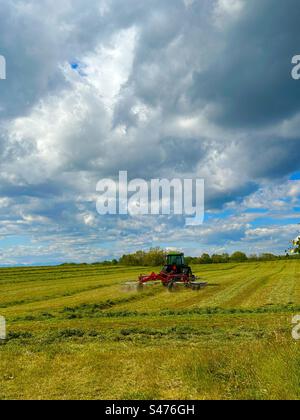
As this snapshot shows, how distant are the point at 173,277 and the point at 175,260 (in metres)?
2.58

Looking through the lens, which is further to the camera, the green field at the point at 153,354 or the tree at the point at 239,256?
the tree at the point at 239,256

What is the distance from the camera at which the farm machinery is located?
107 ft

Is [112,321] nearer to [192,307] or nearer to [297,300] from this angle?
[192,307]

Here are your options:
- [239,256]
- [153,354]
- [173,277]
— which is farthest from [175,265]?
[239,256]

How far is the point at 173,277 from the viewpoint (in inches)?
1318

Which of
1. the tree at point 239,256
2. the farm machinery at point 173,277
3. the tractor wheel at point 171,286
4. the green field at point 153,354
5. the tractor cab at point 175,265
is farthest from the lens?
the tree at point 239,256

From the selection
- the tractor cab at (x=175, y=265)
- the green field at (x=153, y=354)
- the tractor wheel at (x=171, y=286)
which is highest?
the tractor cab at (x=175, y=265)

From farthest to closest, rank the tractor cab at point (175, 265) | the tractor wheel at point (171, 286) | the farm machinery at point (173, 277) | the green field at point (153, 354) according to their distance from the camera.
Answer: the tractor cab at point (175, 265) < the farm machinery at point (173, 277) < the tractor wheel at point (171, 286) < the green field at point (153, 354)

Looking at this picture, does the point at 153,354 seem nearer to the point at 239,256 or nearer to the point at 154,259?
the point at 154,259

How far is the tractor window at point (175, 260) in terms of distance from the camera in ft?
117

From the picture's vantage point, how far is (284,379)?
806cm

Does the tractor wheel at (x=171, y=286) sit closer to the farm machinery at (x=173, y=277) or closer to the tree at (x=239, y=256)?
the farm machinery at (x=173, y=277)

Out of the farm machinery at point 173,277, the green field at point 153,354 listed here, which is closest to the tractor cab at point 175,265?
the farm machinery at point 173,277
